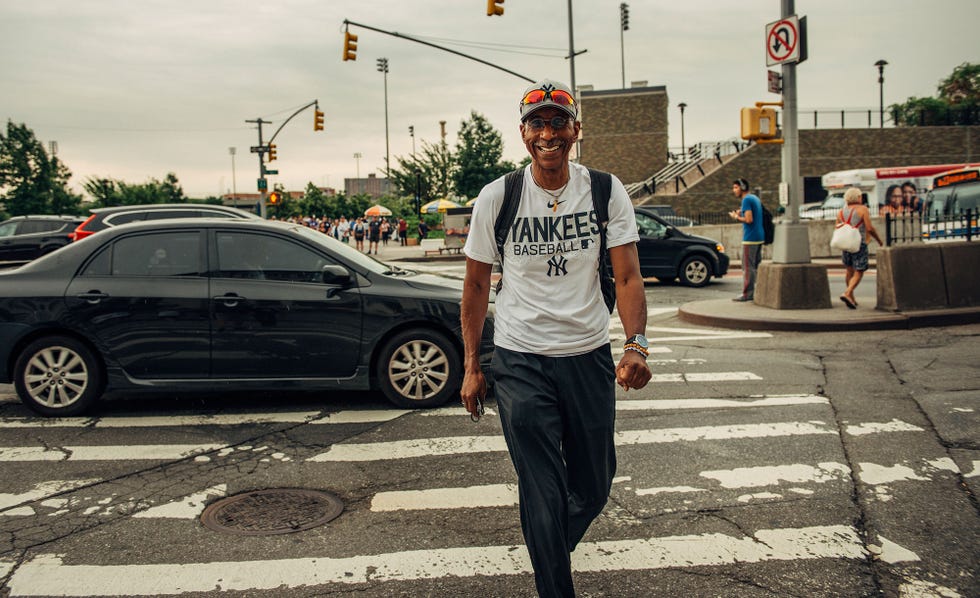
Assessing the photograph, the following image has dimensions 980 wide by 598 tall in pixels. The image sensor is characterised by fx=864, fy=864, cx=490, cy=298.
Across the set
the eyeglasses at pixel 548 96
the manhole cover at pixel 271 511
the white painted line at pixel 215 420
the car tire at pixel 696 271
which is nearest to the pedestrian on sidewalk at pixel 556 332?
the eyeglasses at pixel 548 96

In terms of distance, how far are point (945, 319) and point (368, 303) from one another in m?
7.94

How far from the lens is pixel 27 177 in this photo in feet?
249

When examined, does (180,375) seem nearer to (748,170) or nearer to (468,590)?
(468,590)

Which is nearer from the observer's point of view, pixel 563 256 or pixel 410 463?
A: pixel 563 256

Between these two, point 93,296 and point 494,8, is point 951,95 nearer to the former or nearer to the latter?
point 494,8

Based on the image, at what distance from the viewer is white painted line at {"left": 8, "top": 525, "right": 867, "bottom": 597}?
3.70 m

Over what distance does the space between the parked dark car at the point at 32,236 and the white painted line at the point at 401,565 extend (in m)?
21.1

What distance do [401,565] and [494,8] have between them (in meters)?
17.4

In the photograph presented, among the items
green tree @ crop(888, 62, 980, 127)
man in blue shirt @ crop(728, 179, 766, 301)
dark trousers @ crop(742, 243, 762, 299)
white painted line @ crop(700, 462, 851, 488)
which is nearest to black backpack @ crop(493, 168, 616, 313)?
white painted line @ crop(700, 462, 851, 488)

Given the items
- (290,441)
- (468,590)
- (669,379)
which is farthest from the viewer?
(669,379)

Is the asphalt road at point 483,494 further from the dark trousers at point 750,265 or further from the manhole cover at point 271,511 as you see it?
the dark trousers at point 750,265

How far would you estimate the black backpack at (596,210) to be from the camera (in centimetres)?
319

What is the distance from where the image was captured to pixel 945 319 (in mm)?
11016

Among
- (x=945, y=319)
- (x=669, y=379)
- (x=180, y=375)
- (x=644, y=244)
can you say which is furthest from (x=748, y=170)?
(x=180, y=375)
